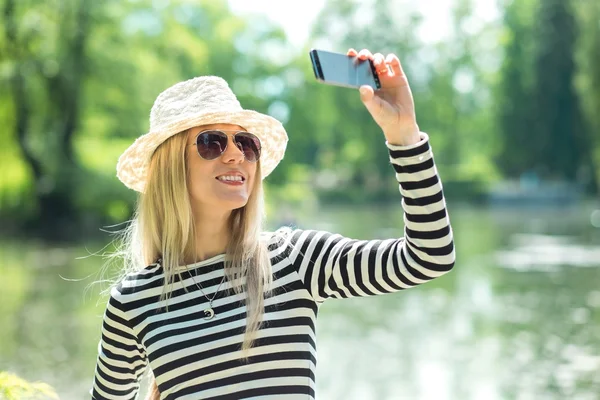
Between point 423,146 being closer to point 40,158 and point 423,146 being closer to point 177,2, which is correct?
point 40,158

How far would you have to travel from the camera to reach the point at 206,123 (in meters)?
1.93

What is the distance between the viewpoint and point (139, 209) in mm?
2043

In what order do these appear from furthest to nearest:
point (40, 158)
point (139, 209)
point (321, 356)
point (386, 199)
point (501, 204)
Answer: point (386, 199) → point (501, 204) → point (40, 158) → point (321, 356) → point (139, 209)

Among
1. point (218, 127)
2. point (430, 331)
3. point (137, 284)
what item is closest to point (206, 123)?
point (218, 127)

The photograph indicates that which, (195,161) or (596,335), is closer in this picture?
(195,161)

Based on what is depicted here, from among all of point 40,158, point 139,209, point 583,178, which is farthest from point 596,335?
point 583,178

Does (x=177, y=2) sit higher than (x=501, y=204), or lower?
higher

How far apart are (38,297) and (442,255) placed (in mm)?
13476

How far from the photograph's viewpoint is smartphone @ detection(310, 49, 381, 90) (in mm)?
1582

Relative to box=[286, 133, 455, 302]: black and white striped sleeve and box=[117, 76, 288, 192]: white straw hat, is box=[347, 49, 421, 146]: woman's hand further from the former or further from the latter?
box=[117, 76, 288, 192]: white straw hat

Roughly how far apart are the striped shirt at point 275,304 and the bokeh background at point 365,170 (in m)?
1.29

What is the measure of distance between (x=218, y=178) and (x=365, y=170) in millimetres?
51027

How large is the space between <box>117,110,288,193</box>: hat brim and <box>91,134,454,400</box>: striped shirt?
28 centimetres

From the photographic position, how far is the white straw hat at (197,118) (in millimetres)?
1924
